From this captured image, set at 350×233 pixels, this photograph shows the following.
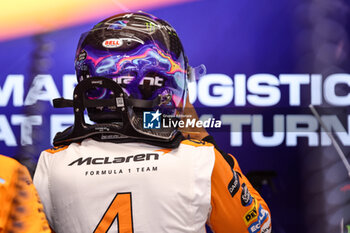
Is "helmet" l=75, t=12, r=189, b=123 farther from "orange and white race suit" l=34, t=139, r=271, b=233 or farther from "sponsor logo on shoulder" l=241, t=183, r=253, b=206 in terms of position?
"sponsor logo on shoulder" l=241, t=183, r=253, b=206

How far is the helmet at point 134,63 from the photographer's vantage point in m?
1.22

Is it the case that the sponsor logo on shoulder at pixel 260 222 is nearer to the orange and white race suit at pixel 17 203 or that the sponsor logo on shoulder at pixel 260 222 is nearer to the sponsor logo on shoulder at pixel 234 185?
the sponsor logo on shoulder at pixel 234 185

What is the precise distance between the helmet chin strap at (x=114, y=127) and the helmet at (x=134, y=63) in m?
0.05

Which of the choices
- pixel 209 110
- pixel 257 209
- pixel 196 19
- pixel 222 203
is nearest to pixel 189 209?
pixel 222 203

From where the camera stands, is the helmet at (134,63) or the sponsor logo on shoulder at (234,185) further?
the helmet at (134,63)

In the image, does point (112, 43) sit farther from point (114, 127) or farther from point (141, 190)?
point (141, 190)

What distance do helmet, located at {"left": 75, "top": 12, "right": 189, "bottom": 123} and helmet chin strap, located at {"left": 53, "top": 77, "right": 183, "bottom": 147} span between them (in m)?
0.05

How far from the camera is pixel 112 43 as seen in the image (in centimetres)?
124

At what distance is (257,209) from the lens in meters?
1.18

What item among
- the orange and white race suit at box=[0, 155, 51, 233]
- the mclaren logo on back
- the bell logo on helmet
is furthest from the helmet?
the orange and white race suit at box=[0, 155, 51, 233]

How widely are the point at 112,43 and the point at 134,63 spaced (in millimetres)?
89

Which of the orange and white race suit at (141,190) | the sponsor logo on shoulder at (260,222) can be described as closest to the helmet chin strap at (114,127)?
the orange and white race suit at (141,190)

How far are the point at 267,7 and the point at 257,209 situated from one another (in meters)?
1.49

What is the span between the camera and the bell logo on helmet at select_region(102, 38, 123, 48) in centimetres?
123
